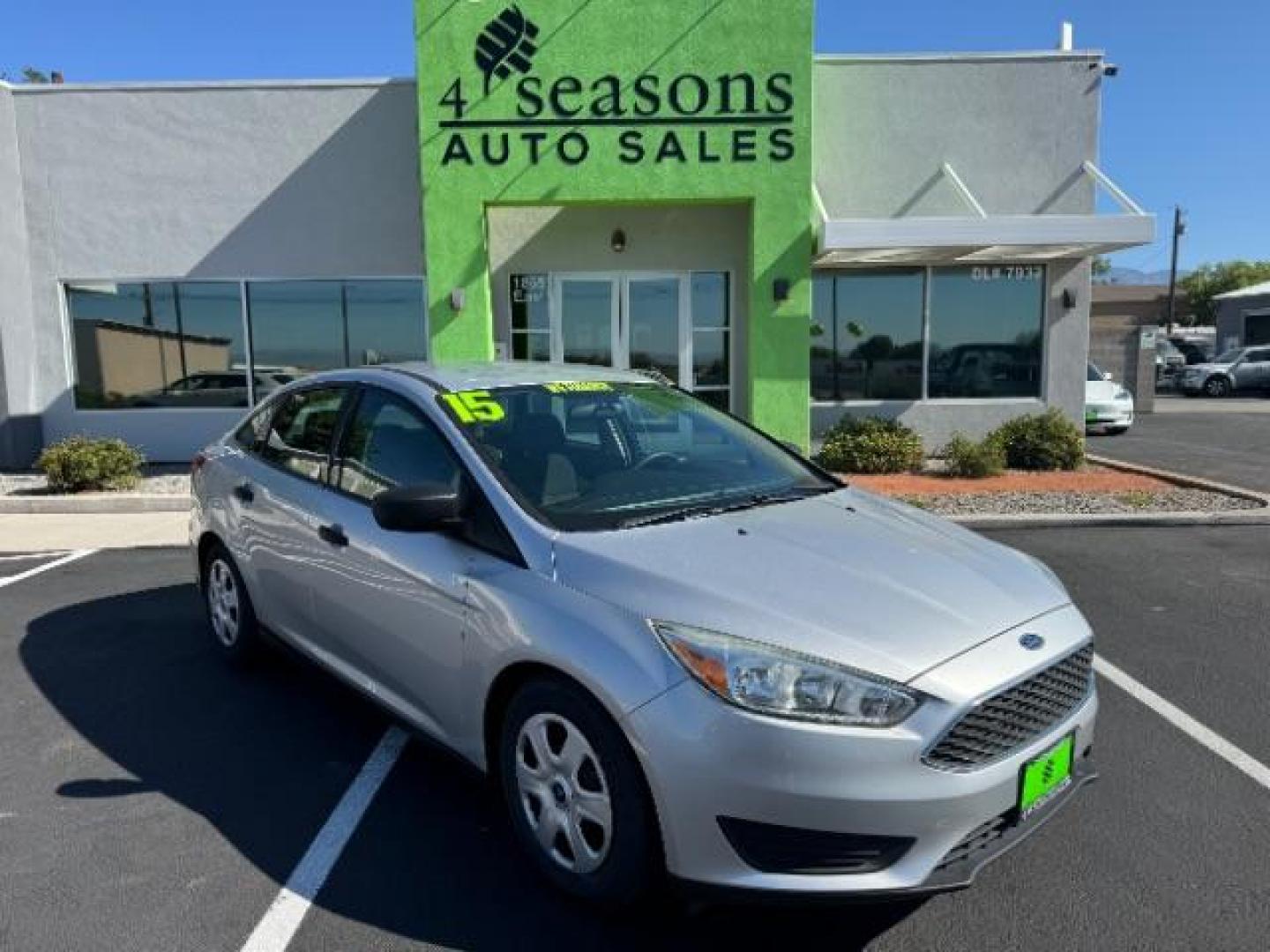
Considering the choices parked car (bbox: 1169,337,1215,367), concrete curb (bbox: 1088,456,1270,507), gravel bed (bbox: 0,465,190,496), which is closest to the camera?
concrete curb (bbox: 1088,456,1270,507)

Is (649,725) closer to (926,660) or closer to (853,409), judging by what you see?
(926,660)

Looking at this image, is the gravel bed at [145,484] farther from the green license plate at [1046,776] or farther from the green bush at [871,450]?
the green license plate at [1046,776]

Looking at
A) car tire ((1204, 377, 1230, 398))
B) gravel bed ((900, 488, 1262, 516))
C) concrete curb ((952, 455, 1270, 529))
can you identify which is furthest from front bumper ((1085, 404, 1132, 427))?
car tire ((1204, 377, 1230, 398))

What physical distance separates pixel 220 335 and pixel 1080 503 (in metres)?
10.6

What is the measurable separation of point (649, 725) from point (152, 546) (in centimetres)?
686

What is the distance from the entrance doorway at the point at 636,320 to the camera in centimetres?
1265

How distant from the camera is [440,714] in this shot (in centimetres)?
326

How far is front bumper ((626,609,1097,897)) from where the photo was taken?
7.76 feet

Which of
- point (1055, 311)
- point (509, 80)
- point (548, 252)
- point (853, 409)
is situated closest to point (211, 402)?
point (548, 252)


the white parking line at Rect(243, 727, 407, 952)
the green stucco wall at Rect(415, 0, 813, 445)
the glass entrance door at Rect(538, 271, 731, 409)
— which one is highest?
the green stucco wall at Rect(415, 0, 813, 445)

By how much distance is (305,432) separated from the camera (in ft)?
14.5

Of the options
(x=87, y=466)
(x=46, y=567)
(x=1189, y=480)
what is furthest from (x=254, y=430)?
(x=1189, y=480)

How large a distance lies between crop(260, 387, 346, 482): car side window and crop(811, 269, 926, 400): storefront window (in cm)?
956

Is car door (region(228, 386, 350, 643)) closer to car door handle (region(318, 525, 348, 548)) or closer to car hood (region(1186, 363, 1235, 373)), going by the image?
car door handle (region(318, 525, 348, 548))
